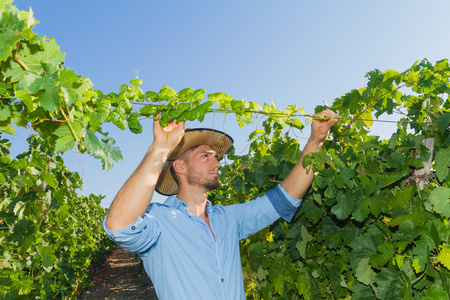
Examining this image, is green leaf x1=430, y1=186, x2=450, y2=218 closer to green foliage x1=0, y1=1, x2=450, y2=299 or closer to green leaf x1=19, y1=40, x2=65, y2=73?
green foliage x1=0, y1=1, x2=450, y2=299

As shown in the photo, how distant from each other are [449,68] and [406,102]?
0.36 meters

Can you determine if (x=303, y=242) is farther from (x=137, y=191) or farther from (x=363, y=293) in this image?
(x=137, y=191)

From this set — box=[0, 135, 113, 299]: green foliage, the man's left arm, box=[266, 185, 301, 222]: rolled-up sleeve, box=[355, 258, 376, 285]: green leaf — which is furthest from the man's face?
box=[0, 135, 113, 299]: green foliage

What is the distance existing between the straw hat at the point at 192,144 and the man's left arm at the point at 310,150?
645 millimetres

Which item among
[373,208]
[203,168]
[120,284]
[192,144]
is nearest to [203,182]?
[203,168]

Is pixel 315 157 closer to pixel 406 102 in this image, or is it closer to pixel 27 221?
pixel 406 102

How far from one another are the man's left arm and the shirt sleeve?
0.06 metres

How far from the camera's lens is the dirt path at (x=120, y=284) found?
9.98 m

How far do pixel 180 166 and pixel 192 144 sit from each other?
0.22m

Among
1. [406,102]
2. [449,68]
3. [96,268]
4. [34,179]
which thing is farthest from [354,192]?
[96,268]

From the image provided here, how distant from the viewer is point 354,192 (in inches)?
95.5

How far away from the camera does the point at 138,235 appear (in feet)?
6.55

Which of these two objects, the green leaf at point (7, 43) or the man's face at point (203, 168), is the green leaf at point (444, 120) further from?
the green leaf at point (7, 43)

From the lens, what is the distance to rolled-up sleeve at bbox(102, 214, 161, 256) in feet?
6.23
